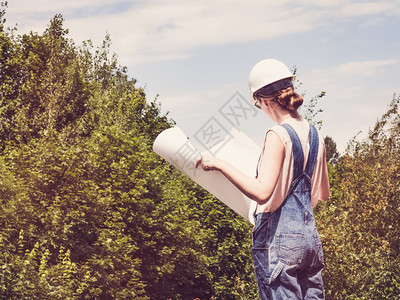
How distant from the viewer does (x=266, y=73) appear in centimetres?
332

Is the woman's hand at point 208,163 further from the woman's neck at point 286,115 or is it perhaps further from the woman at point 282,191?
the woman's neck at point 286,115

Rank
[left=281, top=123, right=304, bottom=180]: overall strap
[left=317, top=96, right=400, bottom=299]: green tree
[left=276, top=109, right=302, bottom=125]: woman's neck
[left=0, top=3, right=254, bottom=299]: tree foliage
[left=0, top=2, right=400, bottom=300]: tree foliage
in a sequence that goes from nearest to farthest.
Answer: [left=281, top=123, right=304, bottom=180]: overall strap → [left=276, top=109, right=302, bottom=125]: woman's neck → [left=317, top=96, right=400, bottom=299]: green tree → [left=0, top=2, right=400, bottom=300]: tree foliage → [left=0, top=3, right=254, bottom=299]: tree foliage

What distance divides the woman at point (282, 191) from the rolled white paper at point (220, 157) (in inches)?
3.5

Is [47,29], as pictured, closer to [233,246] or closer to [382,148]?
[233,246]

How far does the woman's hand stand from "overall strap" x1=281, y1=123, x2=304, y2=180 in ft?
1.36

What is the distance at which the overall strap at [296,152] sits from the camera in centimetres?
323

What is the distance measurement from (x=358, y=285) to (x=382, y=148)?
7.02m

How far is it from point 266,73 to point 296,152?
0.47 meters

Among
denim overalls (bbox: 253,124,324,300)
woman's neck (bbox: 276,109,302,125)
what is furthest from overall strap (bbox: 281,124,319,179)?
woman's neck (bbox: 276,109,302,125)

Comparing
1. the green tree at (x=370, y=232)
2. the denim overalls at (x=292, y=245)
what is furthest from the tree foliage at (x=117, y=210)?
the denim overalls at (x=292, y=245)

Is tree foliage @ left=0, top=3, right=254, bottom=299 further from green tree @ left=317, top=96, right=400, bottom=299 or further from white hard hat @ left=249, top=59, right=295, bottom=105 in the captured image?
white hard hat @ left=249, top=59, right=295, bottom=105

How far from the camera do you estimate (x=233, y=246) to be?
95.1ft

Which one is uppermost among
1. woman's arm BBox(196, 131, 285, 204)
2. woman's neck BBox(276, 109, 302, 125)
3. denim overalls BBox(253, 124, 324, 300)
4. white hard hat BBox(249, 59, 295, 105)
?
white hard hat BBox(249, 59, 295, 105)

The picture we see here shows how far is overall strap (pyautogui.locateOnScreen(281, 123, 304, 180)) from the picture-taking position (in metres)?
3.23
